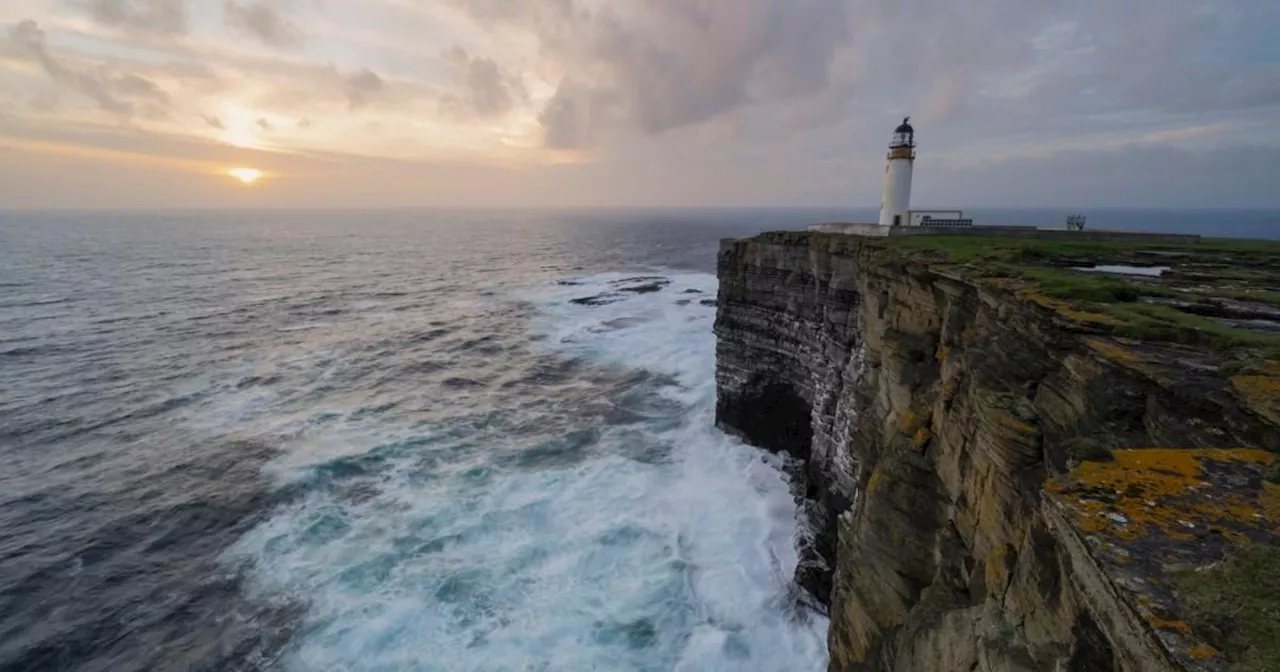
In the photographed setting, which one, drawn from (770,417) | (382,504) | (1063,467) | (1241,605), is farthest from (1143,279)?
(382,504)

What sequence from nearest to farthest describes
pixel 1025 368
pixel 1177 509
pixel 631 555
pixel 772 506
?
pixel 1177 509, pixel 1025 368, pixel 631 555, pixel 772 506

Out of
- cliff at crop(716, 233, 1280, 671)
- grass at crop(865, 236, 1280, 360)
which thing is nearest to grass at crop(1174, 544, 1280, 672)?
cliff at crop(716, 233, 1280, 671)

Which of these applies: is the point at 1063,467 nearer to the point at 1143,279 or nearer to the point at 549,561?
the point at 1143,279

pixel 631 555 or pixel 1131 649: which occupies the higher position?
pixel 1131 649

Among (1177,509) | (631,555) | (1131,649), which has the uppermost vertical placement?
(1177,509)

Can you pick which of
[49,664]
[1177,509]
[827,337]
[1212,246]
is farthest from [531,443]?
[1212,246]

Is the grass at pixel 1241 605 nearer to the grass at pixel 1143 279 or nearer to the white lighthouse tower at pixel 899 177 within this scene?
the grass at pixel 1143 279

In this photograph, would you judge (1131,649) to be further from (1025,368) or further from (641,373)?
(641,373)

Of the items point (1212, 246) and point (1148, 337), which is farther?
point (1212, 246)
